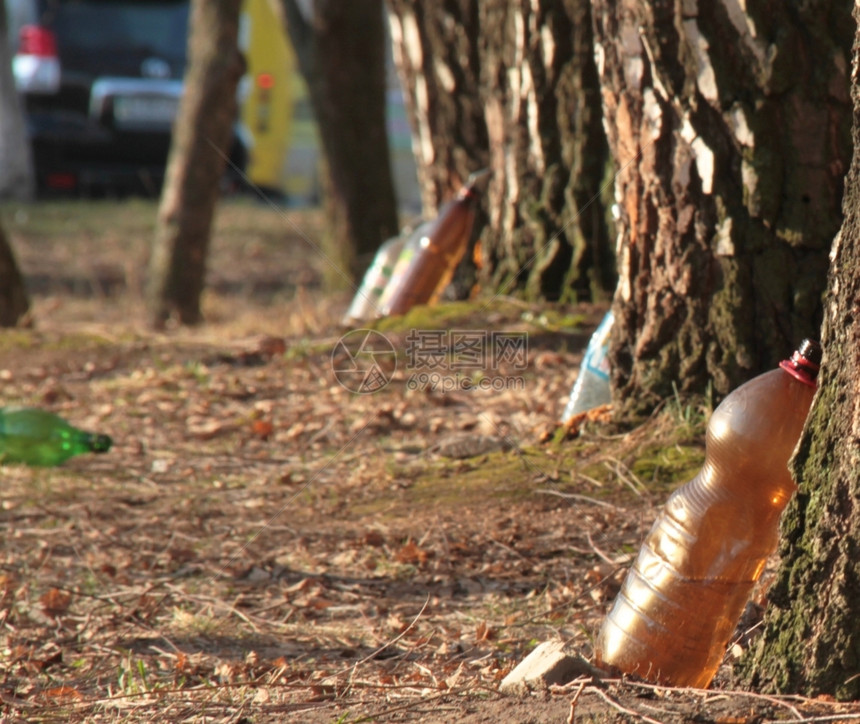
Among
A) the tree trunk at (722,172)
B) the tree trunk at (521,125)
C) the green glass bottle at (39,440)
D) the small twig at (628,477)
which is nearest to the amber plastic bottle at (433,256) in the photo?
the tree trunk at (521,125)

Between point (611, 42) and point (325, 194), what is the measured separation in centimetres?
396

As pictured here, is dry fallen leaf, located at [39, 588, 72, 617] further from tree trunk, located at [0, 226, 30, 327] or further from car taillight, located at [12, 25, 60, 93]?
car taillight, located at [12, 25, 60, 93]

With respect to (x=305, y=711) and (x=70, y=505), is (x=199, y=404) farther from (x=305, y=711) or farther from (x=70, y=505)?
(x=305, y=711)

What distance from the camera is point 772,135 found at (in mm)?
2957

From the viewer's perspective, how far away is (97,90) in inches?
486

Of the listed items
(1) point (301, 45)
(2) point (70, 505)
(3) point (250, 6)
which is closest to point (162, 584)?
(2) point (70, 505)

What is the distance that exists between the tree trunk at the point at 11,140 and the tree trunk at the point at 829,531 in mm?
11993

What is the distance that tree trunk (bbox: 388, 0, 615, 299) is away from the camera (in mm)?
4348

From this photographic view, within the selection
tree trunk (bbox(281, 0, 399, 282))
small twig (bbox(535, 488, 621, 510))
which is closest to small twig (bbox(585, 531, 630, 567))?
small twig (bbox(535, 488, 621, 510))

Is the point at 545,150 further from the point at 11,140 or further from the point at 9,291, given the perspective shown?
the point at 11,140

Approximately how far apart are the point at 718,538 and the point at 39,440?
2664mm

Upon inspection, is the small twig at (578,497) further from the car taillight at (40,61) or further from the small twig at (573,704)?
the car taillight at (40,61)

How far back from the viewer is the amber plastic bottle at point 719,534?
6.86 feet

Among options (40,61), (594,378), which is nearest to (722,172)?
(594,378)
